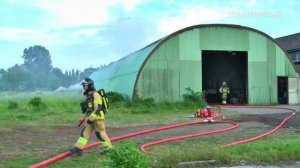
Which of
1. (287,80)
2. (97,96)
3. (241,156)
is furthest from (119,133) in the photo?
(287,80)

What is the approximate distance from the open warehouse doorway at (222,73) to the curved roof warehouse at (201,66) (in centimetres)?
158

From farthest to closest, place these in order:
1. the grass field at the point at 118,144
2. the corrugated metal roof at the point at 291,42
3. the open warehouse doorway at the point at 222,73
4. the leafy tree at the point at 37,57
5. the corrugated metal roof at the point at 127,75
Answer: the leafy tree at the point at 37,57 → the corrugated metal roof at the point at 291,42 → the open warehouse doorway at the point at 222,73 → the corrugated metal roof at the point at 127,75 → the grass field at the point at 118,144

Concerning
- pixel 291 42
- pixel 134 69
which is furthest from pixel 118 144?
pixel 291 42

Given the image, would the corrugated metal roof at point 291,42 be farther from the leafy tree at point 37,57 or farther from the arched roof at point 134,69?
the leafy tree at point 37,57

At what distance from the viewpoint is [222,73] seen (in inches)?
1229

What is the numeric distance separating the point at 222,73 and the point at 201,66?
6.50 meters

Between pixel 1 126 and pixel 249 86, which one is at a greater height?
pixel 249 86

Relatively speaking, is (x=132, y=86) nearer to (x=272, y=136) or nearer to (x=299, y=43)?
(x=272, y=136)

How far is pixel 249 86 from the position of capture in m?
25.1

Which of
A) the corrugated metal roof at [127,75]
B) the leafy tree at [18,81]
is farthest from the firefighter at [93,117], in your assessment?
the leafy tree at [18,81]

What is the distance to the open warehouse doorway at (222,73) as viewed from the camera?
29.4m

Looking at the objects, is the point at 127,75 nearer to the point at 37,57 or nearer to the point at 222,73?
the point at 222,73

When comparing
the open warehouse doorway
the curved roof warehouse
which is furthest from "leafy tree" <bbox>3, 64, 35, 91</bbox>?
the open warehouse doorway

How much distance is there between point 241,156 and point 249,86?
17.4m
